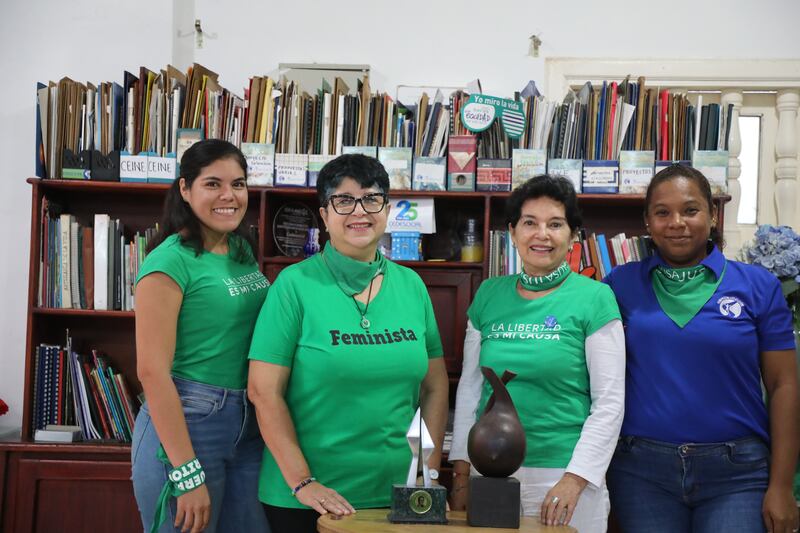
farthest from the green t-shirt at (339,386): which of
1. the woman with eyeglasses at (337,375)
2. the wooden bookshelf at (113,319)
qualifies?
the wooden bookshelf at (113,319)

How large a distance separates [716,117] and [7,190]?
2850mm

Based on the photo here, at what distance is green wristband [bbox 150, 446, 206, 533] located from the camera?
163 cm

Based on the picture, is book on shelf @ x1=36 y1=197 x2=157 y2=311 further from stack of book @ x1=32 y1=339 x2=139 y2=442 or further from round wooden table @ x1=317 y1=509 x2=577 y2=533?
round wooden table @ x1=317 y1=509 x2=577 y2=533

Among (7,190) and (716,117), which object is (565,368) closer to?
(716,117)

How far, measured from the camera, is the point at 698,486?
5.70 feet

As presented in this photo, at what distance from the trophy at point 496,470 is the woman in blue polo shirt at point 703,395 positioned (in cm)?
49

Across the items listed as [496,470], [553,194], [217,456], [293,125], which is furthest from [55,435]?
[553,194]

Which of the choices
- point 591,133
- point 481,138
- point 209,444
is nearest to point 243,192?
point 209,444

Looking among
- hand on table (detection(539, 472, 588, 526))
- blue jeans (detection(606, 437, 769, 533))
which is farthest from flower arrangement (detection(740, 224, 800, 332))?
hand on table (detection(539, 472, 588, 526))

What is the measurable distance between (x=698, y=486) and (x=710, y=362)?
29 cm

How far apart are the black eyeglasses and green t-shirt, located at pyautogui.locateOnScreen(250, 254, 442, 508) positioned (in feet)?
0.61

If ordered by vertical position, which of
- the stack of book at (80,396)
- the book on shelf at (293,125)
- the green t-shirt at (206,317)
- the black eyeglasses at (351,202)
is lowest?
the stack of book at (80,396)

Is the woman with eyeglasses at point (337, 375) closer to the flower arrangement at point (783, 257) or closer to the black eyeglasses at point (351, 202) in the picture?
the black eyeglasses at point (351, 202)

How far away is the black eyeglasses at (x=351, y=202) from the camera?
1716 mm
